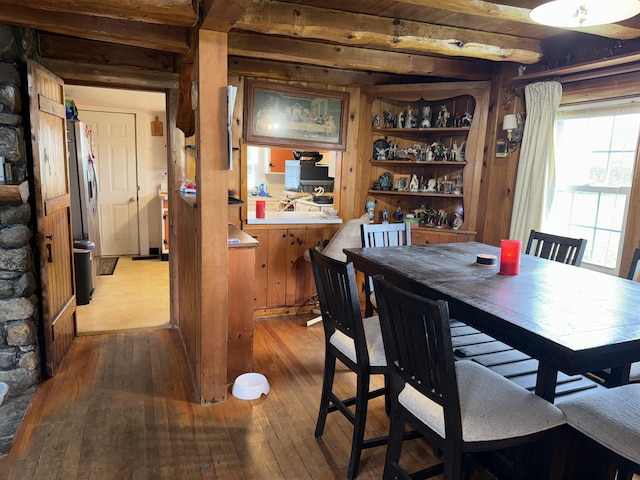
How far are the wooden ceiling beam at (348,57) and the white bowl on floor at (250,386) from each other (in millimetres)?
2138

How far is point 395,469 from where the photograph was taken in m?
1.66

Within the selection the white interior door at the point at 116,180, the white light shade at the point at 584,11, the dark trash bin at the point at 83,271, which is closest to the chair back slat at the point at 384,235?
the white light shade at the point at 584,11

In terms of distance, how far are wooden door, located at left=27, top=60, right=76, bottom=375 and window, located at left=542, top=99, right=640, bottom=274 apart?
3463mm

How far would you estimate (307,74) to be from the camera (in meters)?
3.71

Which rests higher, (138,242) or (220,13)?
(220,13)

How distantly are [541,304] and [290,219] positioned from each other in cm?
250

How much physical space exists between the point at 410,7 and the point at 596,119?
62.5 inches

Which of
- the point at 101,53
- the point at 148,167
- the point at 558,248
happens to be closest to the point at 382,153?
the point at 558,248

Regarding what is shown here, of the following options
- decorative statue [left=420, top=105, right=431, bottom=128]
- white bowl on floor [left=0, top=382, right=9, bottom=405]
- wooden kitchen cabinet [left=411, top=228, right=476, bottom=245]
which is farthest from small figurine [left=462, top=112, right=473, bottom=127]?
white bowl on floor [left=0, top=382, right=9, bottom=405]

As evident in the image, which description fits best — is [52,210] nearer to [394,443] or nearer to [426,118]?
[394,443]

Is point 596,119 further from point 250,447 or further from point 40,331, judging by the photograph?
point 40,331

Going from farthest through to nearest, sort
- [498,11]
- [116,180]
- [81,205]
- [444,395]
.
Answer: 1. [116,180]
2. [81,205]
3. [498,11]
4. [444,395]

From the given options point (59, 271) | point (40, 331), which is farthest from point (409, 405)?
point (59, 271)

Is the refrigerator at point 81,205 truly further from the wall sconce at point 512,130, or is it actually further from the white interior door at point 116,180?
the wall sconce at point 512,130
